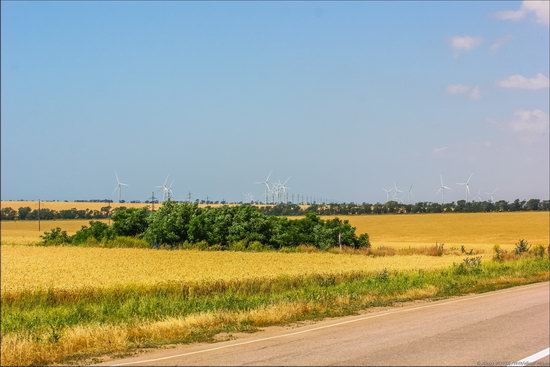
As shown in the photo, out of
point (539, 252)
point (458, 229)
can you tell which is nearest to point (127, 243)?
point (539, 252)

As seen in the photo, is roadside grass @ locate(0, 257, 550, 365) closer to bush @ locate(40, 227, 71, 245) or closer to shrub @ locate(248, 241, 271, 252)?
shrub @ locate(248, 241, 271, 252)

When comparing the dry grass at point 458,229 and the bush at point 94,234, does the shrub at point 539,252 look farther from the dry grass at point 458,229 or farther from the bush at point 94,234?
the bush at point 94,234

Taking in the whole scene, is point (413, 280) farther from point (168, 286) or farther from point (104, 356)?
point (104, 356)

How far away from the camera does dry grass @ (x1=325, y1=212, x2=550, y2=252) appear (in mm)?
90312

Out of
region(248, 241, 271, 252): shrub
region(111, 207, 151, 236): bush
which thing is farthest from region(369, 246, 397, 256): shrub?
region(111, 207, 151, 236): bush

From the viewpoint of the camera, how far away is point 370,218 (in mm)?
133375


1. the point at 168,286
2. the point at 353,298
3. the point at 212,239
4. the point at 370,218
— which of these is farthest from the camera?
the point at 370,218

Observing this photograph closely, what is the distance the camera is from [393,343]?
12.4 m

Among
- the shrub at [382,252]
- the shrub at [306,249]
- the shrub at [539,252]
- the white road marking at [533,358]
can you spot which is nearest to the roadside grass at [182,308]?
the white road marking at [533,358]

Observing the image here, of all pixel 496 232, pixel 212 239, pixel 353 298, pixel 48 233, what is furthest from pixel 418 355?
pixel 496 232

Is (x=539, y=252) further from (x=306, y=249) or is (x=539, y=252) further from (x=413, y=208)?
(x=413, y=208)

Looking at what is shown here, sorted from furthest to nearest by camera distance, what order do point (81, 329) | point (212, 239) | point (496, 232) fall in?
1. point (496, 232)
2. point (212, 239)
3. point (81, 329)

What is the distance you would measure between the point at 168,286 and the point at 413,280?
10.7m

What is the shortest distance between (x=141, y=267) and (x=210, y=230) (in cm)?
2377
